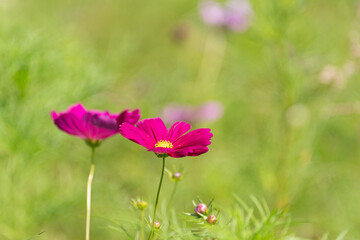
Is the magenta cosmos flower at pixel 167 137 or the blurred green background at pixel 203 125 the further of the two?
the blurred green background at pixel 203 125

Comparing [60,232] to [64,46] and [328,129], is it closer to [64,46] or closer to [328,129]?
[64,46]

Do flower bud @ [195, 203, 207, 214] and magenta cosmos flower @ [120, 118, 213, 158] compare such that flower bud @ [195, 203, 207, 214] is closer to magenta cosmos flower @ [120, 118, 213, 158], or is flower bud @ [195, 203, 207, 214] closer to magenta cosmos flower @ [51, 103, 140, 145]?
magenta cosmos flower @ [120, 118, 213, 158]

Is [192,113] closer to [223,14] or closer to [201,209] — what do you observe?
[223,14]

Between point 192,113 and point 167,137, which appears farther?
point 192,113

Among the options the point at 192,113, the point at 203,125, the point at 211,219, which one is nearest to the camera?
the point at 211,219

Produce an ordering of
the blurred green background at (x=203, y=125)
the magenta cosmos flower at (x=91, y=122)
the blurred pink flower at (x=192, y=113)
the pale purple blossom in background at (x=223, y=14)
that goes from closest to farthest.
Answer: the magenta cosmos flower at (x=91, y=122) → the blurred green background at (x=203, y=125) → the blurred pink flower at (x=192, y=113) → the pale purple blossom in background at (x=223, y=14)

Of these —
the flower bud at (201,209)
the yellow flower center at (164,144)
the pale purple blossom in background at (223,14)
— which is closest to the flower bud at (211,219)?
the flower bud at (201,209)

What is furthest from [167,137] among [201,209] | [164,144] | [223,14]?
[223,14]

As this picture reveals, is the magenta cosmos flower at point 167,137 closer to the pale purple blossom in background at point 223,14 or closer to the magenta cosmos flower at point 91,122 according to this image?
the magenta cosmos flower at point 91,122
